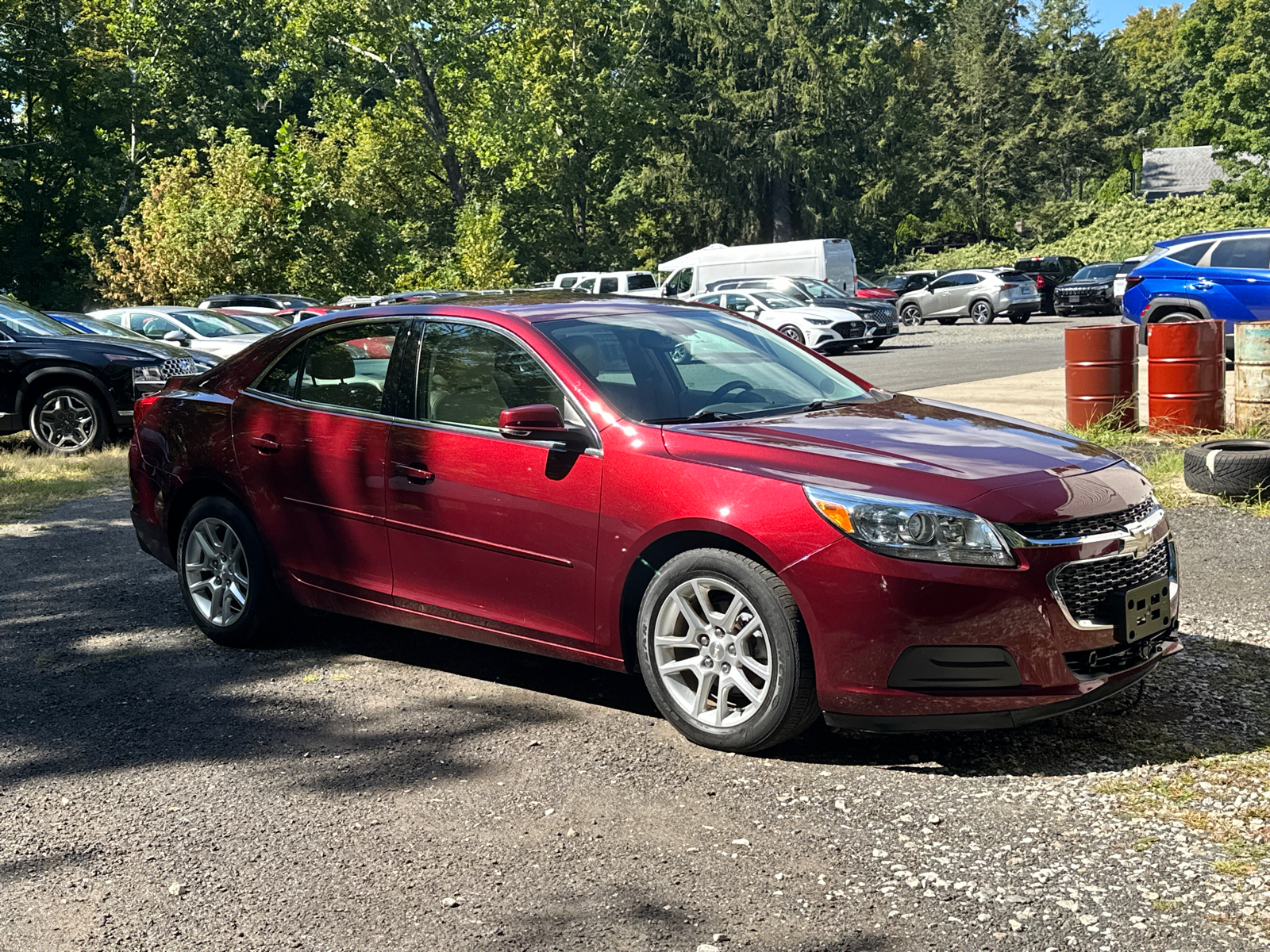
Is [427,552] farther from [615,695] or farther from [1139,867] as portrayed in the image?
[1139,867]

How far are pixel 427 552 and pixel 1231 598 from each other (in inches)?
153

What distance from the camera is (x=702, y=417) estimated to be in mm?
5027

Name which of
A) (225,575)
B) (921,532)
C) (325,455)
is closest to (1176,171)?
(225,575)

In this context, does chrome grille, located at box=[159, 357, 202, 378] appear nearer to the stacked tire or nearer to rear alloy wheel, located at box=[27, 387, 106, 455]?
rear alloy wheel, located at box=[27, 387, 106, 455]

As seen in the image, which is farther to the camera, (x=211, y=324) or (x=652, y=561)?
(x=211, y=324)

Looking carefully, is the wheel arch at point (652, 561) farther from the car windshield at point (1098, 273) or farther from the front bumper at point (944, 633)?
the car windshield at point (1098, 273)

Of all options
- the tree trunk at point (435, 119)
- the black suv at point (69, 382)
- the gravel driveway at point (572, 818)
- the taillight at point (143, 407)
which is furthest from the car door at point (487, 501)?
the tree trunk at point (435, 119)

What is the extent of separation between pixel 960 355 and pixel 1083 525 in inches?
825

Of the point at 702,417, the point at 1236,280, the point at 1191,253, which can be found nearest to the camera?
the point at 702,417

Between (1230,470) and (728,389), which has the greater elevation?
(728,389)

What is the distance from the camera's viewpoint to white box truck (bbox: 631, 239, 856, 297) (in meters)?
38.4

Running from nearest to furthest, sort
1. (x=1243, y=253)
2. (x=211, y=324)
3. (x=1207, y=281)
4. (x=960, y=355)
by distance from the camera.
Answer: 1. (x=1243, y=253)
2. (x=1207, y=281)
3. (x=211, y=324)
4. (x=960, y=355)

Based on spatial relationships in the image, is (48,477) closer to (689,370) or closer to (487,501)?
(487,501)

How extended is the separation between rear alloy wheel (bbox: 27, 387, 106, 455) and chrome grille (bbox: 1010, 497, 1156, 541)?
36.7 ft
